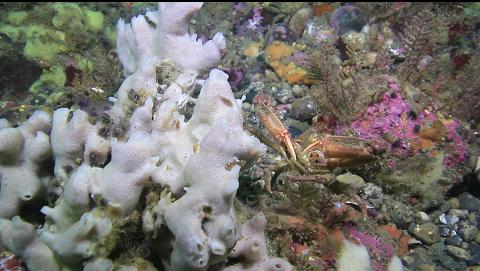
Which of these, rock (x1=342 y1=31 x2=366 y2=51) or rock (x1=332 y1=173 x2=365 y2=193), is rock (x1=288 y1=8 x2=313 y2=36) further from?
rock (x1=332 y1=173 x2=365 y2=193)

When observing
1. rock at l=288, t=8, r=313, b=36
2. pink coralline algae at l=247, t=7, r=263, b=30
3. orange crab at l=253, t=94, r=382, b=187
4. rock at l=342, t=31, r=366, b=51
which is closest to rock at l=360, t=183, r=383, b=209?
orange crab at l=253, t=94, r=382, b=187

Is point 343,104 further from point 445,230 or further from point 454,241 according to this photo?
point 454,241

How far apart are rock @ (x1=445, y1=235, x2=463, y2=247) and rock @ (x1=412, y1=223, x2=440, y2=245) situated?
11 cm

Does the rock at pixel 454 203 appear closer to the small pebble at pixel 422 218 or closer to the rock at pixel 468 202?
the rock at pixel 468 202

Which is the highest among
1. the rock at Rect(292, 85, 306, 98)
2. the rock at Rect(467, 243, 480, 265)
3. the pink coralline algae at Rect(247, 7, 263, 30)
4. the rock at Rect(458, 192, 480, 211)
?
the pink coralline algae at Rect(247, 7, 263, 30)

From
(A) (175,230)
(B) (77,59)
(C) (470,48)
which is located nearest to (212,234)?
(A) (175,230)

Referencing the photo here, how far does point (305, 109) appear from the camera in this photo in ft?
14.7

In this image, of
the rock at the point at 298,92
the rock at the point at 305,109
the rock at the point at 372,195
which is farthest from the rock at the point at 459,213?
the rock at the point at 298,92

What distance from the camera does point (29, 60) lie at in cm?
504

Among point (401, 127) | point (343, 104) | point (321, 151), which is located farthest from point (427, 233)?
point (343, 104)

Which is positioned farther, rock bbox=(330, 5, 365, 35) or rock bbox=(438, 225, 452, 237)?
rock bbox=(330, 5, 365, 35)

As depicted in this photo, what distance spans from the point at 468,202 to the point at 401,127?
3.96 ft

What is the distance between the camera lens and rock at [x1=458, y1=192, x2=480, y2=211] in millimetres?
4051

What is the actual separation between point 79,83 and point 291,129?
2.71 metres
